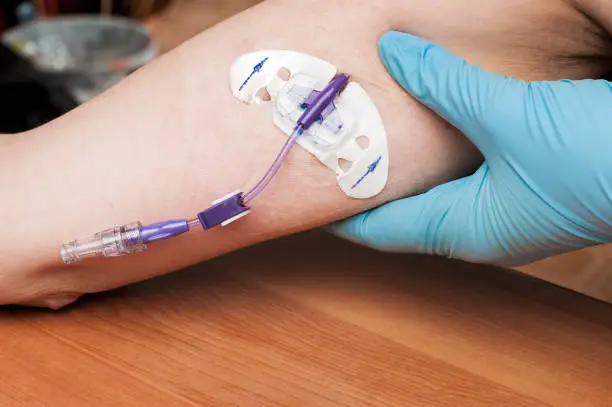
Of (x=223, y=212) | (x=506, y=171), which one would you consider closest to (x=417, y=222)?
(x=506, y=171)

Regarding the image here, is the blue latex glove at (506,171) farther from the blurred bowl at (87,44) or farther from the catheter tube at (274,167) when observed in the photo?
the blurred bowl at (87,44)

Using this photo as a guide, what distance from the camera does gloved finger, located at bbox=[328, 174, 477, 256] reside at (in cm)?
84

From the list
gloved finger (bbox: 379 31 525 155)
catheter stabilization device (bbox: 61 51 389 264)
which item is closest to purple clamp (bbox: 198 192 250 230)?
catheter stabilization device (bbox: 61 51 389 264)

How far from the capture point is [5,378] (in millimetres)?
770

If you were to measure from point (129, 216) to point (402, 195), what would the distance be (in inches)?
13.7

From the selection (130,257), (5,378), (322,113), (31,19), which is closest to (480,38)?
(322,113)

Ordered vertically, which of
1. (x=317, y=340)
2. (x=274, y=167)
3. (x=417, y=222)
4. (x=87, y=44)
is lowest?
(x=317, y=340)

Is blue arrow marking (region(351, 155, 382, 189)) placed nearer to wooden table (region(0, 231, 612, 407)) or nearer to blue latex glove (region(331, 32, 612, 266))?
blue latex glove (region(331, 32, 612, 266))

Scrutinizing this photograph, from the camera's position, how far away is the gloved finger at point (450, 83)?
0.78 m

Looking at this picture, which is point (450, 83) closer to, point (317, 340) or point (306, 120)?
point (306, 120)

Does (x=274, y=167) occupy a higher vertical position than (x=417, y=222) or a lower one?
higher

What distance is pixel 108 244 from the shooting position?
2.67 feet

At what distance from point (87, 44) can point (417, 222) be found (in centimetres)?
152

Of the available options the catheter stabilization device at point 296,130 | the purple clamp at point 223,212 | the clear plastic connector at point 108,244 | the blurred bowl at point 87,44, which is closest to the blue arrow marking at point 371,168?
the catheter stabilization device at point 296,130
